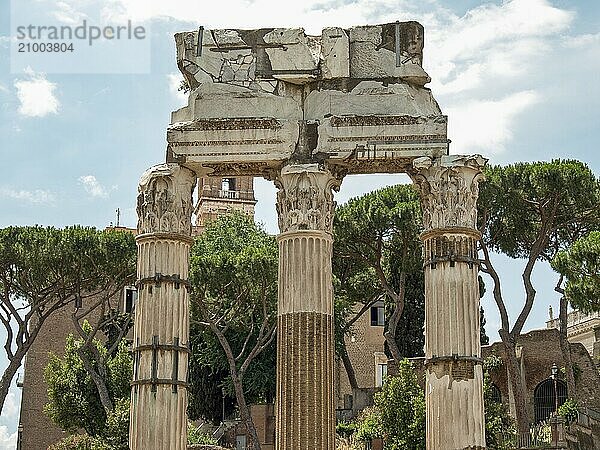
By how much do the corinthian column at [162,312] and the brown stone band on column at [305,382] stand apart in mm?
1205

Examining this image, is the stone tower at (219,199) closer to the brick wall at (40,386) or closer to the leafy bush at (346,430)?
the brick wall at (40,386)

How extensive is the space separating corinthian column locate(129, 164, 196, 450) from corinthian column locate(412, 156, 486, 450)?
282 centimetres

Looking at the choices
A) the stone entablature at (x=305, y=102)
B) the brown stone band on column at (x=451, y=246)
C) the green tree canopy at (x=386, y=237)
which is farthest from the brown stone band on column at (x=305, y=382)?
the green tree canopy at (x=386, y=237)

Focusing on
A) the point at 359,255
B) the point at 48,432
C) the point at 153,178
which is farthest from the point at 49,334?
the point at 153,178

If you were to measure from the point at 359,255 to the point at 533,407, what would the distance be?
858 cm

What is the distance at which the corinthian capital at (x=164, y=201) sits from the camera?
12.3 metres

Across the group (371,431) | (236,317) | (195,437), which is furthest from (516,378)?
(195,437)

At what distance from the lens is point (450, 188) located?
11922mm

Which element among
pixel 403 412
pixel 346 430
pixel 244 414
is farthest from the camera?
pixel 346 430

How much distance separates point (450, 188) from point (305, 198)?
5.51 ft

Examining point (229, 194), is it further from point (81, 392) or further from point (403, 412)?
point (403, 412)

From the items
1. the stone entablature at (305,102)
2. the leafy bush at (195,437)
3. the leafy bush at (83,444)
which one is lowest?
the leafy bush at (83,444)

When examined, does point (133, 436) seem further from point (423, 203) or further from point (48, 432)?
point (48, 432)

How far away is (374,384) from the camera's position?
1590 inches
